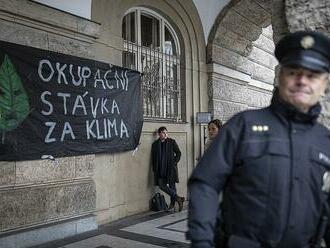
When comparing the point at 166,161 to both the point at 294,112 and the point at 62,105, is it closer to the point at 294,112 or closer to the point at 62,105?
the point at 62,105

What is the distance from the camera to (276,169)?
171 centimetres

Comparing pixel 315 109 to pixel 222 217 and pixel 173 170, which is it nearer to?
pixel 222 217

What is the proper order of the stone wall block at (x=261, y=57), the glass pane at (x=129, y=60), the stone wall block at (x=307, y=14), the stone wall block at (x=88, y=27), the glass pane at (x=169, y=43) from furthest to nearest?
1. the stone wall block at (x=261, y=57)
2. the glass pane at (x=169, y=43)
3. the glass pane at (x=129, y=60)
4. the stone wall block at (x=88, y=27)
5. the stone wall block at (x=307, y=14)

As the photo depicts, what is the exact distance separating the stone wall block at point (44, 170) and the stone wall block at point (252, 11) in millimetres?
5734

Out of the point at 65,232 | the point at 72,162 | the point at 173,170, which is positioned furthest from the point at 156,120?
the point at 65,232

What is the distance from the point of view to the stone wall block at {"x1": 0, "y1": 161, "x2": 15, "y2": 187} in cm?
534

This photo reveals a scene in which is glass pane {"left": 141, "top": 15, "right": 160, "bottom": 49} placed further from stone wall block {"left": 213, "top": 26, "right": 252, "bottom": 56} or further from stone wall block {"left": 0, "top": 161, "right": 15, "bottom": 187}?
stone wall block {"left": 0, "top": 161, "right": 15, "bottom": 187}

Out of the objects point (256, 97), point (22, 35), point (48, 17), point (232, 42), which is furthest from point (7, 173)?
point (256, 97)

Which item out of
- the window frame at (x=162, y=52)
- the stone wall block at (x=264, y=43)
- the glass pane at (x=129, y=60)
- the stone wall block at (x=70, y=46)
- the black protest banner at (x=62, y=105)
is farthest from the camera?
the stone wall block at (x=264, y=43)

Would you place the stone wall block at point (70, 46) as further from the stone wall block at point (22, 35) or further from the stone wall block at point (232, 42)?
the stone wall block at point (232, 42)

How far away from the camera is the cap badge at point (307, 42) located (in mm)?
1751

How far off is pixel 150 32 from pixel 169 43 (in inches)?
25.4

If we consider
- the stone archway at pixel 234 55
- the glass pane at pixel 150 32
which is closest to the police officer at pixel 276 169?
the glass pane at pixel 150 32

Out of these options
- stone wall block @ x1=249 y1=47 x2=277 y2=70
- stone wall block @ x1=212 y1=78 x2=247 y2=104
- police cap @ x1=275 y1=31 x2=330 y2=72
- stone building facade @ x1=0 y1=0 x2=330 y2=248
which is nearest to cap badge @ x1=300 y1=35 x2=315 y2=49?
police cap @ x1=275 y1=31 x2=330 y2=72
